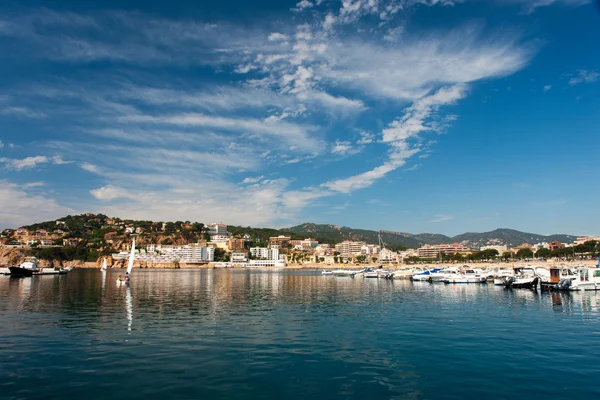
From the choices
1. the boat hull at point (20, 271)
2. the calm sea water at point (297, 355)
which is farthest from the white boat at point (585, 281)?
the boat hull at point (20, 271)

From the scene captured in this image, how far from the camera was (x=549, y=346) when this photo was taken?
19609 millimetres

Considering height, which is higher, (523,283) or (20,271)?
(20,271)

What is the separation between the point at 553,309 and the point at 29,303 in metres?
48.9

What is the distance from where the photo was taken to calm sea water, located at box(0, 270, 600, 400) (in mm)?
12961

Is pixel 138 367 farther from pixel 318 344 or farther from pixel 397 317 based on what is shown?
pixel 397 317

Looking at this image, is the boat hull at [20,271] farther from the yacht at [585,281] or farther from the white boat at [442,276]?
the yacht at [585,281]

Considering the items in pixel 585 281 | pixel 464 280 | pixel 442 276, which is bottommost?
pixel 464 280

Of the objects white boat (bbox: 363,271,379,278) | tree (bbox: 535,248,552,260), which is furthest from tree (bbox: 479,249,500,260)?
white boat (bbox: 363,271,379,278)

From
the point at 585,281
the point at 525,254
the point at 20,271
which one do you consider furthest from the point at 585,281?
the point at 525,254

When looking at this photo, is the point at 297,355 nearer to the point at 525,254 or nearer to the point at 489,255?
the point at 525,254

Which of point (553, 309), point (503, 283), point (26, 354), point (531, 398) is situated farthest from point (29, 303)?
point (503, 283)

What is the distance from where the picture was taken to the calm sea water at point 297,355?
13.0m

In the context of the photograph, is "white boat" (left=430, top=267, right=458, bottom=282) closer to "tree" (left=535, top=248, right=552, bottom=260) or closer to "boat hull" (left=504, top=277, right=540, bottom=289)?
"boat hull" (left=504, top=277, right=540, bottom=289)

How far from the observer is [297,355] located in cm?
1752
